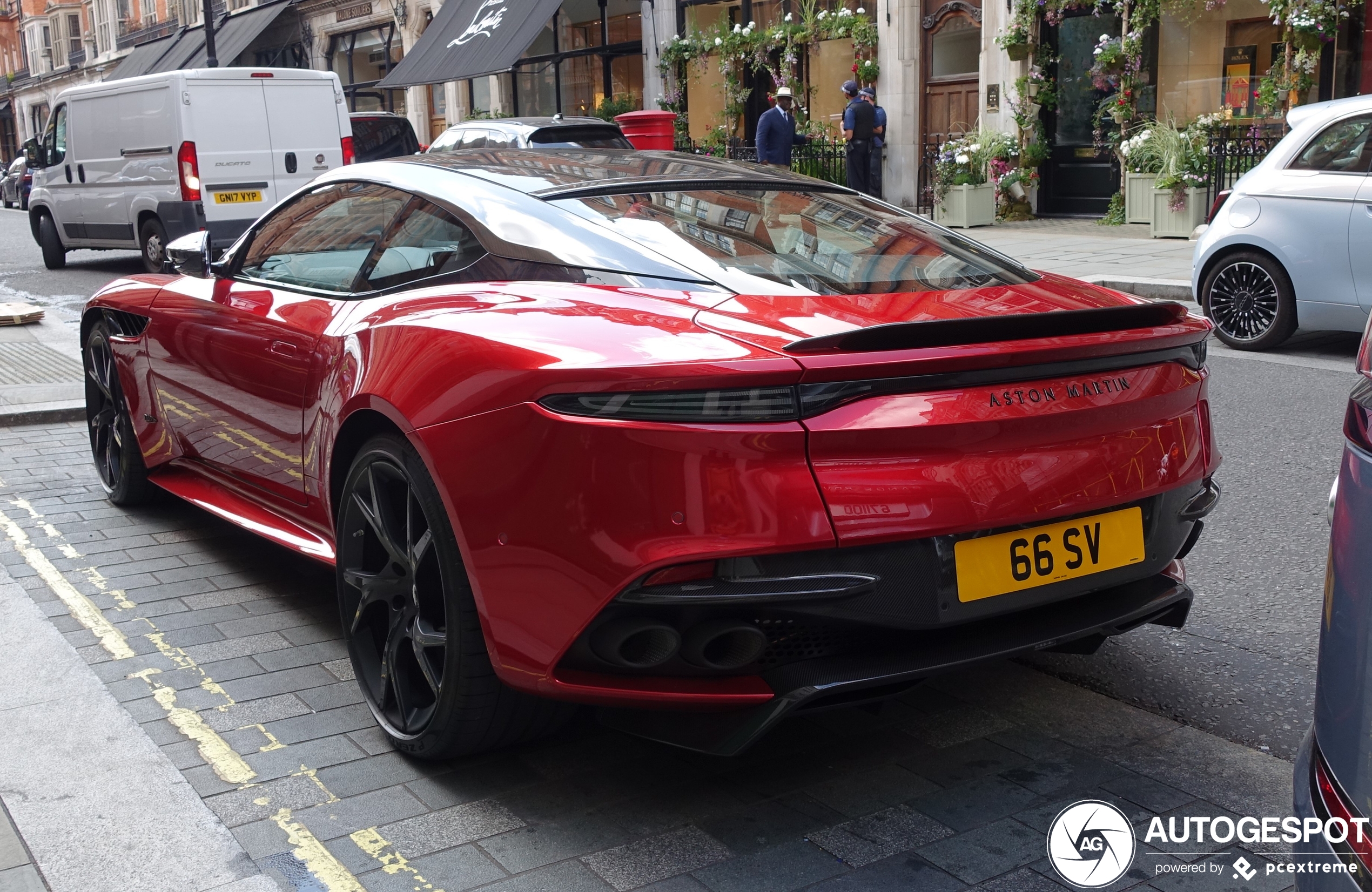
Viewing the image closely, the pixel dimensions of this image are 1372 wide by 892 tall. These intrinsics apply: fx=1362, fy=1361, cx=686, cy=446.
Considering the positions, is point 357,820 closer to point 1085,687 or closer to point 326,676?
point 326,676

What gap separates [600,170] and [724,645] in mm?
1618

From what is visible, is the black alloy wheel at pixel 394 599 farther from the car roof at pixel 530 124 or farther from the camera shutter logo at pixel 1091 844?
the car roof at pixel 530 124

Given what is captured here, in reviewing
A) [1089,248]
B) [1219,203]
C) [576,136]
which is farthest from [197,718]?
[1089,248]

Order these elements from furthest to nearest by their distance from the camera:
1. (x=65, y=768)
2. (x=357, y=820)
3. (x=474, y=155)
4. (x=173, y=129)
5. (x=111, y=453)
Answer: (x=173, y=129) → (x=111, y=453) → (x=474, y=155) → (x=65, y=768) → (x=357, y=820)

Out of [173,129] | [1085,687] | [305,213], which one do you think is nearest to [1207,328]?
[1085,687]

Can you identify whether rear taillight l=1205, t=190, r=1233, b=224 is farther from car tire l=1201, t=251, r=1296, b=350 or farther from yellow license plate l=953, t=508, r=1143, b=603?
yellow license plate l=953, t=508, r=1143, b=603

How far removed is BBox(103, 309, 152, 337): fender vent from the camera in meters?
4.98

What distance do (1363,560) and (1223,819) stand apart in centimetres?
139

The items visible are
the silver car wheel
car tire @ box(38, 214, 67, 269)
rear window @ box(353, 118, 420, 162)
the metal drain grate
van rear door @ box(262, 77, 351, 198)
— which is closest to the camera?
the metal drain grate

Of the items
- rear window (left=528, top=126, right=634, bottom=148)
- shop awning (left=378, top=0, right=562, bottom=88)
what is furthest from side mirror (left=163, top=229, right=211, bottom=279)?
shop awning (left=378, top=0, right=562, bottom=88)

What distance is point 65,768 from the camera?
3.16 metres

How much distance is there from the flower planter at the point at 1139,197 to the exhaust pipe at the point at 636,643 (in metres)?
14.9

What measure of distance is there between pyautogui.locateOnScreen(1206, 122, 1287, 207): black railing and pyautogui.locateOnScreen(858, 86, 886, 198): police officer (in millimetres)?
4980

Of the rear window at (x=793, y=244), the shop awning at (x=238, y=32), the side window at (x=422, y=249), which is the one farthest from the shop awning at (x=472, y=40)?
the rear window at (x=793, y=244)
